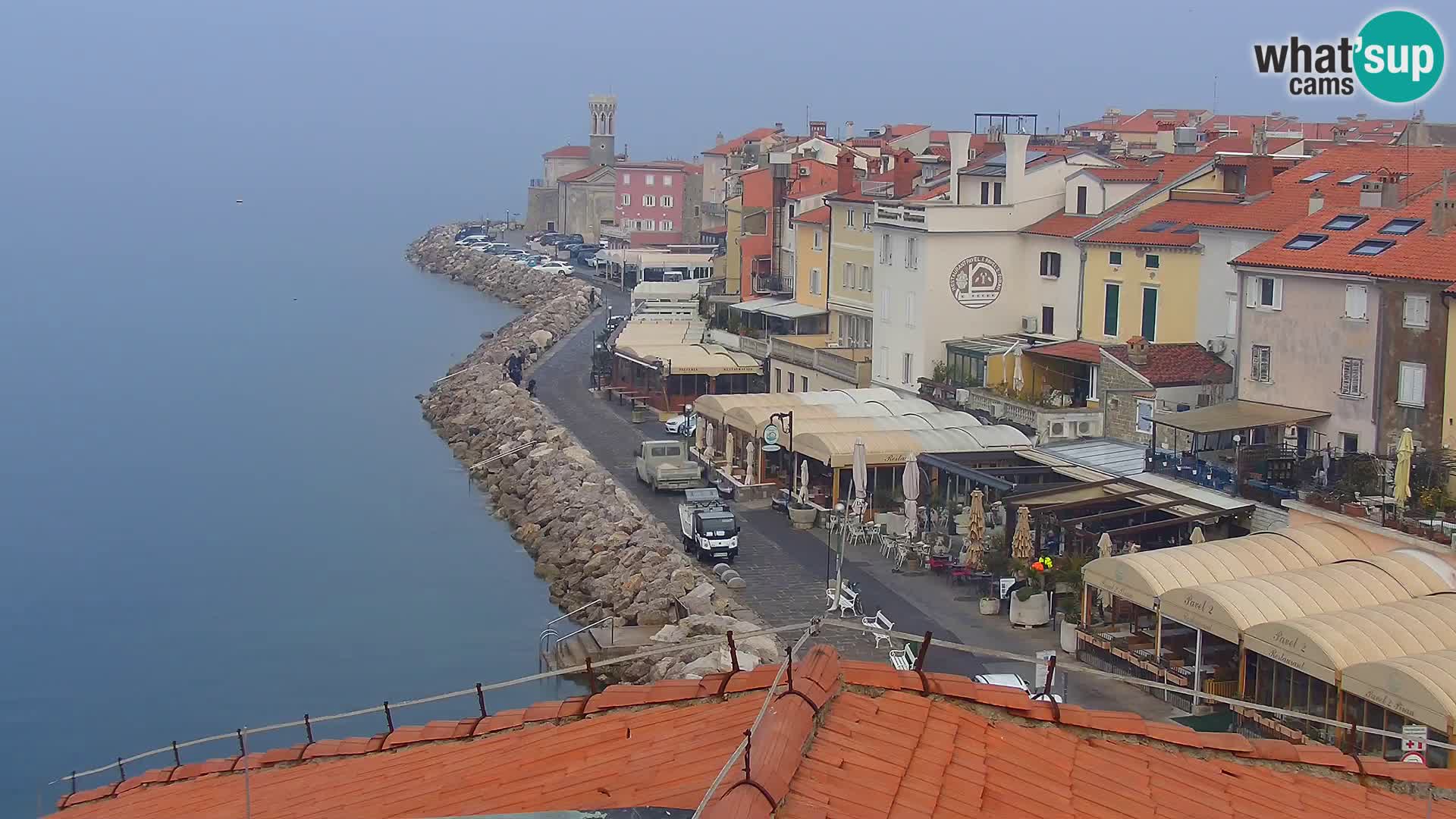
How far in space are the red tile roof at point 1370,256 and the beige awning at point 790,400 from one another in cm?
934

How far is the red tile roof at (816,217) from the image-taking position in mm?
45844

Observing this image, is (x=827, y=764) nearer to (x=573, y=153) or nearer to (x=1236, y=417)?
(x=1236, y=417)

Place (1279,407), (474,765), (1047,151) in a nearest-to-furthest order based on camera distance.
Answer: (474,765), (1279,407), (1047,151)

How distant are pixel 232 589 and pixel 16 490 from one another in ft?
49.8

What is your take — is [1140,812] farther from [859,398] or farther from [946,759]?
[859,398]

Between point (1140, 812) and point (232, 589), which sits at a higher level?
point (1140, 812)

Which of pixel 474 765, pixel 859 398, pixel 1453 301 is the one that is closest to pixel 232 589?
pixel 859 398

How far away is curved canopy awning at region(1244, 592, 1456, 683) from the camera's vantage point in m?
17.2

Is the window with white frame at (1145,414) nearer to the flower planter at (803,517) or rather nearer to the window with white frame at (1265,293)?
the window with white frame at (1265,293)

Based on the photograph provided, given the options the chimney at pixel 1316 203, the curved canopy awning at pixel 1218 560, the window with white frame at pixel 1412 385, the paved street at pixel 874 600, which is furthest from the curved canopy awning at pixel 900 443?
→ the curved canopy awning at pixel 1218 560

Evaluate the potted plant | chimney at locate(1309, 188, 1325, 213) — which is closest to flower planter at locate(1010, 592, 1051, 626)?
the potted plant

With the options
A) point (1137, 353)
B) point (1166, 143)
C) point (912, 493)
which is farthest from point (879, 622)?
point (1166, 143)

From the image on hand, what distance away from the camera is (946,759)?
7.27 m

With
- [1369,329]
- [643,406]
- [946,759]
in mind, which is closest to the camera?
[946,759]
